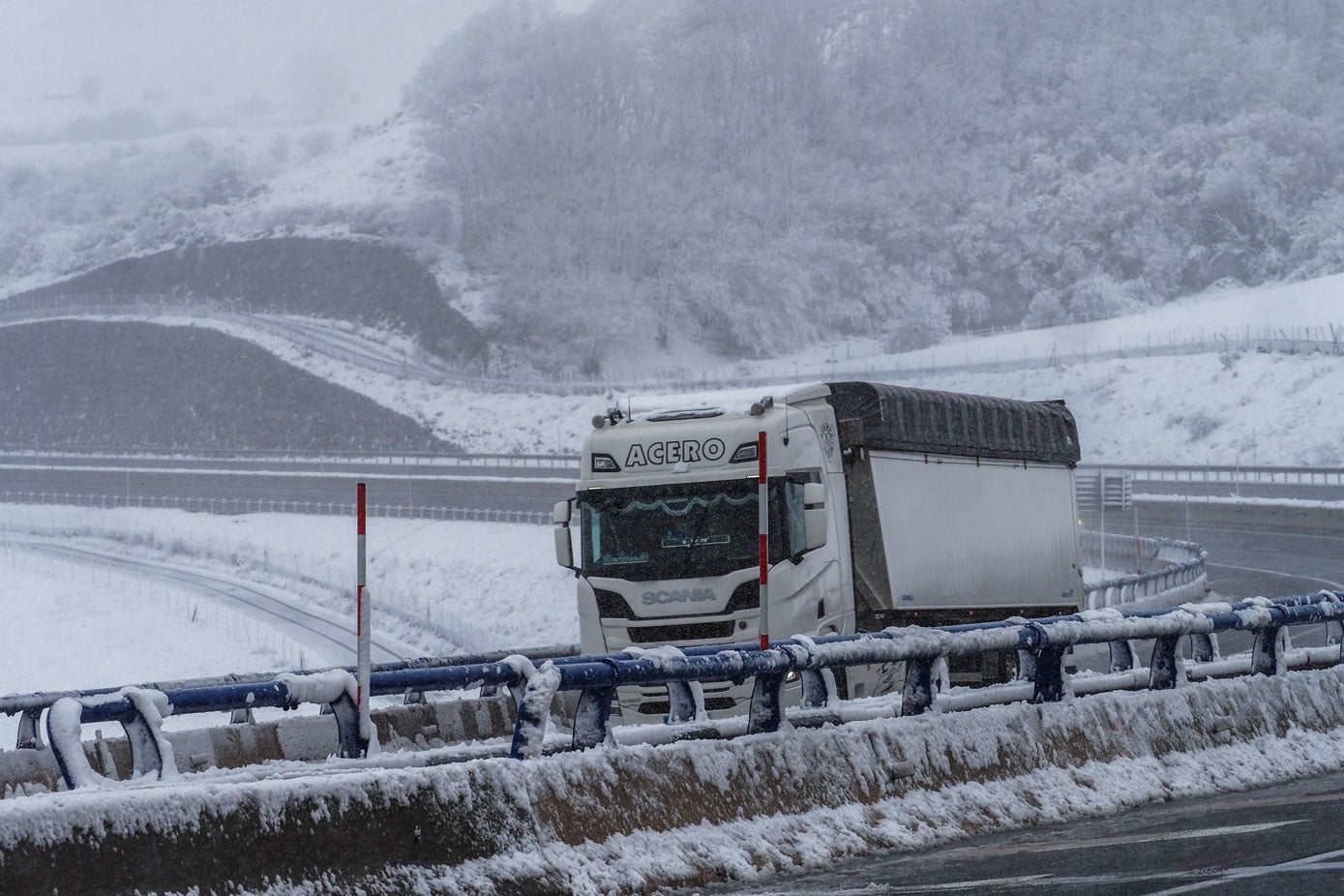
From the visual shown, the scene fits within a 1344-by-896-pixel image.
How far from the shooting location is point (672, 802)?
7.43m

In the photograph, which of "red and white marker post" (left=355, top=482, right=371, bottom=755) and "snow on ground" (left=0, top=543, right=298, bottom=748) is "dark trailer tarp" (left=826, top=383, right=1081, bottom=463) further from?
"snow on ground" (left=0, top=543, right=298, bottom=748)

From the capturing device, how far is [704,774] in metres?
7.68

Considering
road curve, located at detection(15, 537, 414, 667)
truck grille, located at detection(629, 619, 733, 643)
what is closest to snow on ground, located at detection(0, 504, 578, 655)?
road curve, located at detection(15, 537, 414, 667)

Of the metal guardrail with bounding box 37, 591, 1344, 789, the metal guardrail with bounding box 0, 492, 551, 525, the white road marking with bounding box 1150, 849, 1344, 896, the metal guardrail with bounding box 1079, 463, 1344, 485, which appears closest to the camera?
the white road marking with bounding box 1150, 849, 1344, 896

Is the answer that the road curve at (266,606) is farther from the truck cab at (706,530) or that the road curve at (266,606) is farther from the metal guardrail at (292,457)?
the truck cab at (706,530)

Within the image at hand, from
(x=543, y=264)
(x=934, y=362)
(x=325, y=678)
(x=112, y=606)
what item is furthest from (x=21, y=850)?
(x=543, y=264)

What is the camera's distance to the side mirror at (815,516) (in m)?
16.2

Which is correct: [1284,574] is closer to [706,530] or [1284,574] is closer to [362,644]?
[706,530]

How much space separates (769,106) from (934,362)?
122 ft

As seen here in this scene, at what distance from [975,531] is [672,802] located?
13.0 meters

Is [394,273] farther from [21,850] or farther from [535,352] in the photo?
[21,850]

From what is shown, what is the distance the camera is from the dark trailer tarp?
58.9 feet

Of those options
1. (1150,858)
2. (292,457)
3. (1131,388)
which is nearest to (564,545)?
(1150,858)

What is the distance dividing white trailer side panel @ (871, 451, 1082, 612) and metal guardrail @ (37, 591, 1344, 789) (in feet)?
19.5
